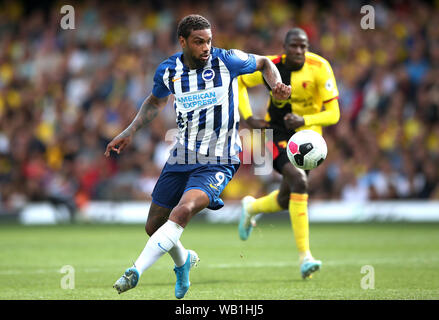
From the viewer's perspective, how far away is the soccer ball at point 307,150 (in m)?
6.97

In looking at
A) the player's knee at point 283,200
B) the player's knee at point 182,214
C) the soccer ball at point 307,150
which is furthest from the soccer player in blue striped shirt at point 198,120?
the player's knee at point 283,200

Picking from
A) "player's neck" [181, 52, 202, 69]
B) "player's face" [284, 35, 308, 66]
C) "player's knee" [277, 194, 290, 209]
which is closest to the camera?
"player's neck" [181, 52, 202, 69]

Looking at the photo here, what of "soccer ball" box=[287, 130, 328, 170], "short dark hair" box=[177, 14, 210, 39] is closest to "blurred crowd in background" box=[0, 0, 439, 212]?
"soccer ball" box=[287, 130, 328, 170]

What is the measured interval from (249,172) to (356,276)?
9098mm

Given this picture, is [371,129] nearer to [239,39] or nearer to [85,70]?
[239,39]

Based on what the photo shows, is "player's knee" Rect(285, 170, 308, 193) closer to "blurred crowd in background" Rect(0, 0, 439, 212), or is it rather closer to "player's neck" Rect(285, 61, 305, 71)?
"player's neck" Rect(285, 61, 305, 71)

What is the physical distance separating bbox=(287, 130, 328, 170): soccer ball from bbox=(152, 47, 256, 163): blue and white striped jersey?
2.80ft

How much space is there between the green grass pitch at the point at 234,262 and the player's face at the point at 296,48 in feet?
8.00

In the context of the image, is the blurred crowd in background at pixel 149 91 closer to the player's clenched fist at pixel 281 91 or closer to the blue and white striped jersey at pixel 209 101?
the blue and white striped jersey at pixel 209 101

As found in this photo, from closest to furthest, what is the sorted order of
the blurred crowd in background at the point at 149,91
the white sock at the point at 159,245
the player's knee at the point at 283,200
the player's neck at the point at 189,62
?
the white sock at the point at 159,245
the player's neck at the point at 189,62
the player's knee at the point at 283,200
the blurred crowd in background at the point at 149,91

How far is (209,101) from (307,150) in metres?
1.22

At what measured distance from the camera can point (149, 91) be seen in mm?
18547

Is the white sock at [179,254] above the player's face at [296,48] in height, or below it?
below

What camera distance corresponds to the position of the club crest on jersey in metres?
6.30
